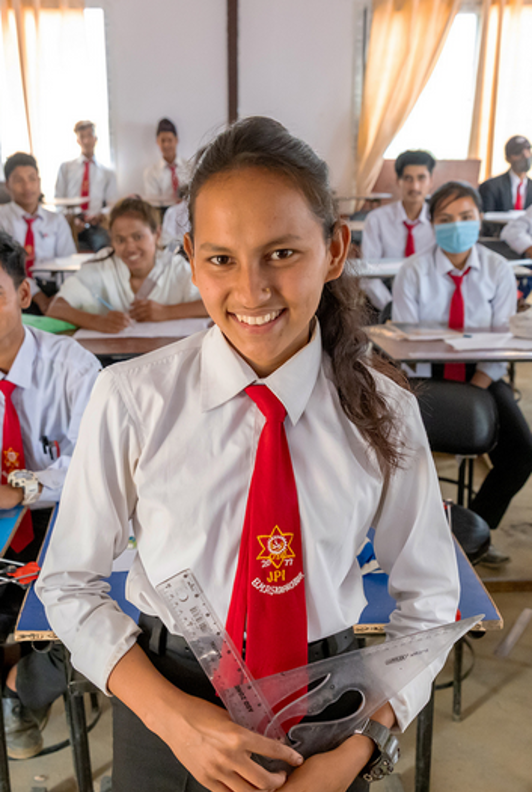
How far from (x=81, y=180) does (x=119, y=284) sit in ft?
16.2

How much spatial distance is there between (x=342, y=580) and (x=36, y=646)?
78cm

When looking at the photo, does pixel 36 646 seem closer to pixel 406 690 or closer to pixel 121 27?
pixel 406 690

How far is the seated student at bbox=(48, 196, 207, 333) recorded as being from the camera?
10.3 feet

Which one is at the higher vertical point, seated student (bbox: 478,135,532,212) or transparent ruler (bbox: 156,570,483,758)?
seated student (bbox: 478,135,532,212)

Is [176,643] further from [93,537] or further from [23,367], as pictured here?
[23,367]

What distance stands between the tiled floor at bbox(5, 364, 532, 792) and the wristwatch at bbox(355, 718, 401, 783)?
2.99ft

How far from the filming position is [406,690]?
0.92 metres

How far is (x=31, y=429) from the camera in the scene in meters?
1.82

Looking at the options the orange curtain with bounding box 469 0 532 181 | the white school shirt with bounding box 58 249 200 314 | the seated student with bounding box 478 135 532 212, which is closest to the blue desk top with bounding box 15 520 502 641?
the white school shirt with bounding box 58 249 200 314

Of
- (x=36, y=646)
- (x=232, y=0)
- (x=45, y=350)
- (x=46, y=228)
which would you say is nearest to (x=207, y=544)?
(x=36, y=646)

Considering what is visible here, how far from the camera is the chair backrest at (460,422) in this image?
2232 millimetres

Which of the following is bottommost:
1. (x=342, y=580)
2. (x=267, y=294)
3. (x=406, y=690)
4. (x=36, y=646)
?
(x=36, y=646)

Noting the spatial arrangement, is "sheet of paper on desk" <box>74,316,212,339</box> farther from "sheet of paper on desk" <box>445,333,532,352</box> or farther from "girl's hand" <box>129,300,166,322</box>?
"sheet of paper on desk" <box>445,333,532,352</box>

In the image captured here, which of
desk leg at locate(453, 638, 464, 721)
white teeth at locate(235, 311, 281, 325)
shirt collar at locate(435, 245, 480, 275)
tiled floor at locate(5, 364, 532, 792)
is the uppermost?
white teeth at locate(235, 311, 281, 325)
